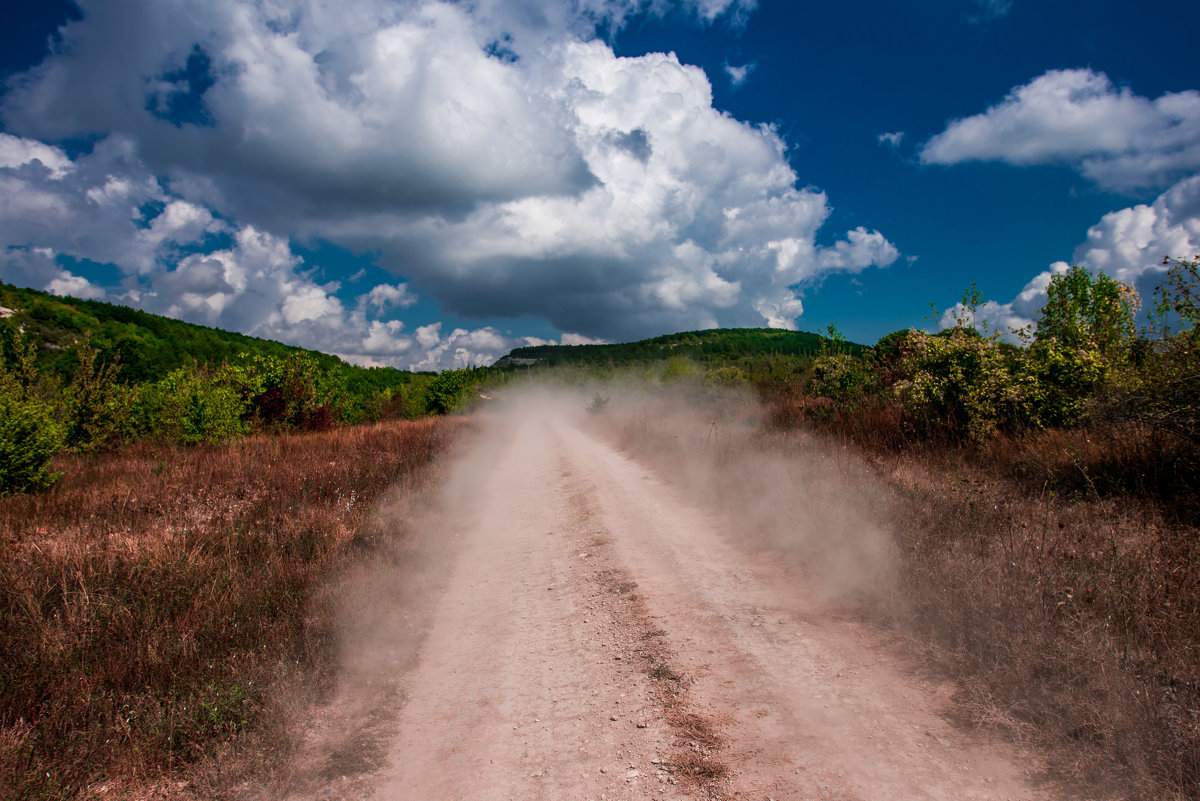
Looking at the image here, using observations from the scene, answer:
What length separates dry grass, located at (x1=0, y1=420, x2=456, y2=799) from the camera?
3.05 meters

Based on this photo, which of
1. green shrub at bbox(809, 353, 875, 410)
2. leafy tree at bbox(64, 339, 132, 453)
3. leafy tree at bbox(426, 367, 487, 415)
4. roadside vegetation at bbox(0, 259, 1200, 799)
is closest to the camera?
roadside vegetation at bbox(0, 259, 1200, 799)

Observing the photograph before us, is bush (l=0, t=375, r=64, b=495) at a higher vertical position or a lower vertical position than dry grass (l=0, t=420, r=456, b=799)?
higher

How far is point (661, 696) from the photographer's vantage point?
11.7 feet

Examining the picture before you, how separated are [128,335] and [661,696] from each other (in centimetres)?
8848

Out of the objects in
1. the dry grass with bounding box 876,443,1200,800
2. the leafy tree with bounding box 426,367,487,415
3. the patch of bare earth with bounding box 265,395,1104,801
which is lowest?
the patch of bare earth with bounding box 265,395,1104,801

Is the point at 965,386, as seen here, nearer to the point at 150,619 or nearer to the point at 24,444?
the point at 150,619

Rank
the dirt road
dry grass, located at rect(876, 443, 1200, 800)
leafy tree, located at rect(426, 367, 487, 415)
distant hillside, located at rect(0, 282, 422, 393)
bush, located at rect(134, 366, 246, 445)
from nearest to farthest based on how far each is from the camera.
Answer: dry grass, located at rect(876, 443, 1200, 800) → the dirt road → bush, located at rect(134, 366, 246, 445) → leafy tree, located at rect(426, 367, 487, 415) → distant hillside, located at rect(0, 282, 422, 393)

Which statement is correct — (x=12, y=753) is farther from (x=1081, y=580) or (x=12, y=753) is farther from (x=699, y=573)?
(x=1081, y=580)

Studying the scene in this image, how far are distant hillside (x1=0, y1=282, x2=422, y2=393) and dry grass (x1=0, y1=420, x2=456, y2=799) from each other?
152 ft

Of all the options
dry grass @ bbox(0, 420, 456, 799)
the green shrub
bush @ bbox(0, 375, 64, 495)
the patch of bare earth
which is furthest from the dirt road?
bush @ bbox(0, 375, 64, 495)

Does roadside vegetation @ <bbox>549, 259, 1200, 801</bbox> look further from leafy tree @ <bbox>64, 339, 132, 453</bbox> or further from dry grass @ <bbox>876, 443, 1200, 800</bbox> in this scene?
leafy tree @ <bbox>64, 339, 132, 453</bbox>

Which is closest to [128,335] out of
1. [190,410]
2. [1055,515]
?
[190,410]

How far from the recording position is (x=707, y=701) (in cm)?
346

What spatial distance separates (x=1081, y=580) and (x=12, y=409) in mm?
13538
